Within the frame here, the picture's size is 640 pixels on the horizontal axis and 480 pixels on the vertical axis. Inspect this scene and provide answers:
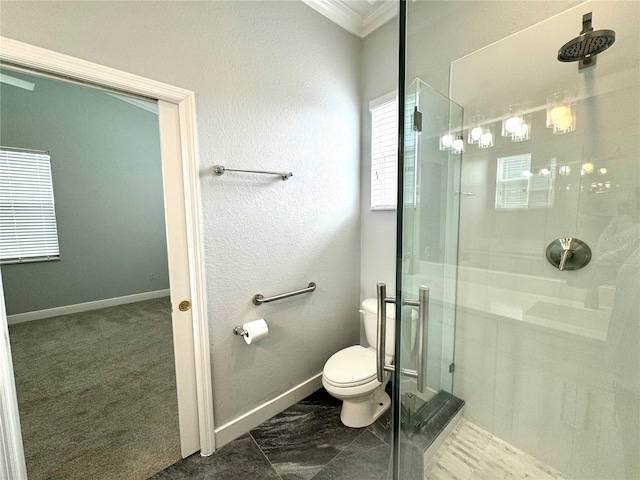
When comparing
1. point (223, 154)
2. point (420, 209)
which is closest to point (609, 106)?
point (420, 209)

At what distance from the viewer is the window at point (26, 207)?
10.0 feet

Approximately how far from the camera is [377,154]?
83.2 inches

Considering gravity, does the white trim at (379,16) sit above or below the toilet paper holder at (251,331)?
above

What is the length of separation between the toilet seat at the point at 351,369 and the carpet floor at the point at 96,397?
3.28 feet

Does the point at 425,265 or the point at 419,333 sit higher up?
the point at 425,265

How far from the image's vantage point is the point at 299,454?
1.50m

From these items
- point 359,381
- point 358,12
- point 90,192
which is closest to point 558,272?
point 359,381

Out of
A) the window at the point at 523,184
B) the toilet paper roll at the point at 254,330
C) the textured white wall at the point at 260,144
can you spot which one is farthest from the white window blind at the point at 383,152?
the toilet paper roll at the point at 254,330

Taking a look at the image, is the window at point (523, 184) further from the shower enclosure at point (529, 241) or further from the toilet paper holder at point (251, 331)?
the toilet paper holder at point (251, 331)

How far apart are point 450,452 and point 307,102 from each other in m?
2.32

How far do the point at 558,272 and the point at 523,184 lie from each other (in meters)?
0.47

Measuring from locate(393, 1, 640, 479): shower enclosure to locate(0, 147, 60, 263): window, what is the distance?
4388 mm

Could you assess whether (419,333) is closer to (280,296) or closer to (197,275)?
(280,296)

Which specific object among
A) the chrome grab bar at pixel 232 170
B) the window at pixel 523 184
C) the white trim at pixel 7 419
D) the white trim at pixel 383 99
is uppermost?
the white trim at pixel 383 99
